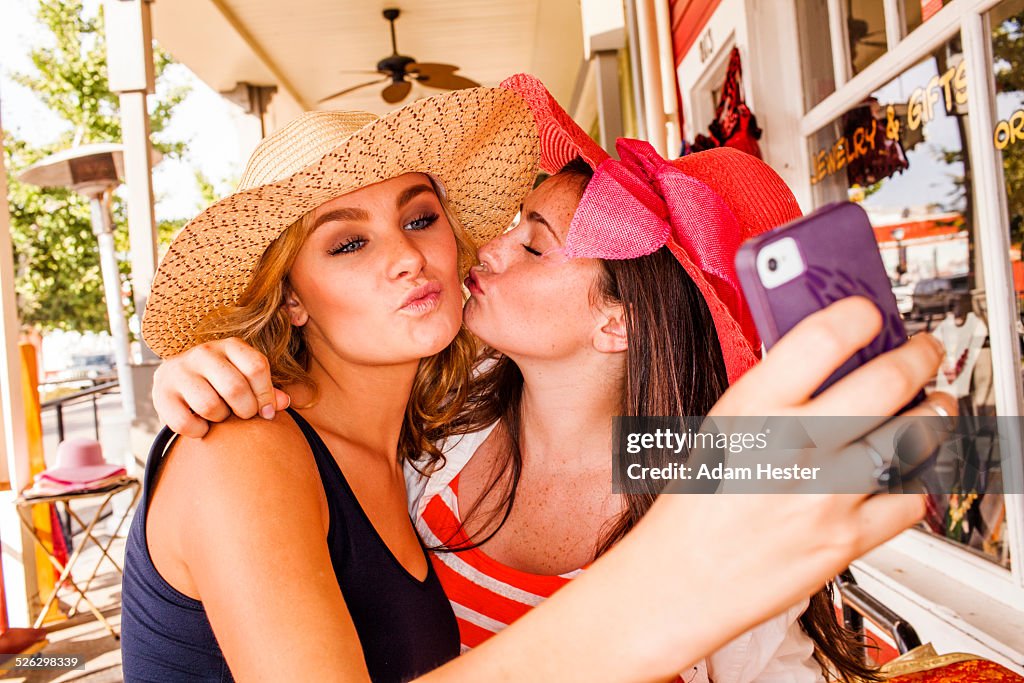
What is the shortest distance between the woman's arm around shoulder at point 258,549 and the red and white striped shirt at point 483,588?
0.57 meters

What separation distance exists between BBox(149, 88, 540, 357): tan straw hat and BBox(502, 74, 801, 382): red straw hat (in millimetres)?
299

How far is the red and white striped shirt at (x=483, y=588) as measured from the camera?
1.36m

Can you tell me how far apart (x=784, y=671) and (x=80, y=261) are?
16.8m

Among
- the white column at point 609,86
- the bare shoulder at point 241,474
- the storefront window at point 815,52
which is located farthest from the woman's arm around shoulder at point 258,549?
the white column at point 609,86

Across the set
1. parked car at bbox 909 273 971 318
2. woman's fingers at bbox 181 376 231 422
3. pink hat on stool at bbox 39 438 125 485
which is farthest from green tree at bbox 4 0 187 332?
woman's fingers at bbox 181 376 231 422

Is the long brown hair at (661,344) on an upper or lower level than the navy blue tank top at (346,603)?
upper

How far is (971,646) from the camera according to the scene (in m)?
1.83

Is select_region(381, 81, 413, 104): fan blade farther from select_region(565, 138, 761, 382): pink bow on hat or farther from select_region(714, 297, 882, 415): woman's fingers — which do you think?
select_region(714, 297, 882, 415): woman's fingers

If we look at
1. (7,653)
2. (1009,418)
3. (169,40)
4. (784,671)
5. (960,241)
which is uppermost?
(169,40)

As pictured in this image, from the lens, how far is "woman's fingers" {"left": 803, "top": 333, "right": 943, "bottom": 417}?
55cm

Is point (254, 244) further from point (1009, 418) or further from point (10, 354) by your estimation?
point (10, 354)

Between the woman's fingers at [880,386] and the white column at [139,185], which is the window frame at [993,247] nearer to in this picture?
the woman's fingers at [880,386]

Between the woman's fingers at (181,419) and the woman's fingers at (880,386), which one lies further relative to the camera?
the woman's fingers at (181,419)

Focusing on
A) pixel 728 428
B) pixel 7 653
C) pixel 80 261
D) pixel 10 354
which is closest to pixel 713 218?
pixel 728 428
